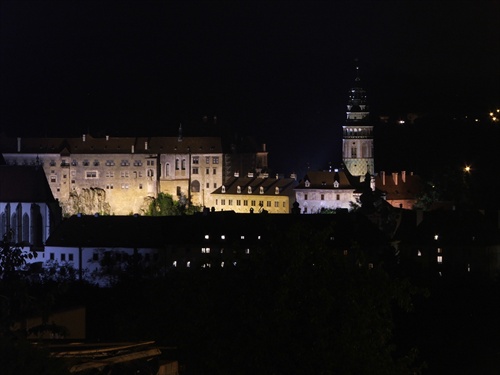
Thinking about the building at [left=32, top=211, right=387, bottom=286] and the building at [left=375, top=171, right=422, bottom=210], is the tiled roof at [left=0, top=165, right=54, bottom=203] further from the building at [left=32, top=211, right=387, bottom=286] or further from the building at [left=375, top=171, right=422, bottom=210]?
the building at [left=375, top=171, right=422, bottom=210]

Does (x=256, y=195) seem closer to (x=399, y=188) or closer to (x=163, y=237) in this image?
(x=399, y=188)

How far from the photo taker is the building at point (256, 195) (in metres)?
87.4

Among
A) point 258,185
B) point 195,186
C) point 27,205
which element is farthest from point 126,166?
point 27,205

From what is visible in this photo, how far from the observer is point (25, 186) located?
73812mm

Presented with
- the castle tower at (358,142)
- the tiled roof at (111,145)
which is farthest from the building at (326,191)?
the tiled roof at (111,145)

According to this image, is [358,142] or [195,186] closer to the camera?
[358,142]

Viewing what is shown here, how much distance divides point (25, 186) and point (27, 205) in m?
1.33

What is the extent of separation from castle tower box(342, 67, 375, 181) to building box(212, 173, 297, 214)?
12.9 feet

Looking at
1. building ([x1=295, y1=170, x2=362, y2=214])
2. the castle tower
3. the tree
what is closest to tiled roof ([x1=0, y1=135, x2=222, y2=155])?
the tree

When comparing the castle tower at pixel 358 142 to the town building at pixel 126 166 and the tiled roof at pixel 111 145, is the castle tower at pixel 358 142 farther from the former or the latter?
the tiled roof at pixel 111 145

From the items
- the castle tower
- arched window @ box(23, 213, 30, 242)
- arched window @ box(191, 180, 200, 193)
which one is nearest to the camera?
arched window @ box(23, 213, 30, 242)

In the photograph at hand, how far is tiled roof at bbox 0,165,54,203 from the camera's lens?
7294 centimetres

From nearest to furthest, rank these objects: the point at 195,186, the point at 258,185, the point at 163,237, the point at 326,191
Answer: the point at 163,237 < the point at 326,191 < the point at 258,185 < the point at 195,186

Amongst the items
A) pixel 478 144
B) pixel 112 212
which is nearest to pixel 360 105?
pixel 478 144
